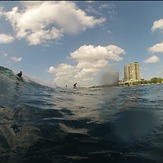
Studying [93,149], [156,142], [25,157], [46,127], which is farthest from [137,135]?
[25,157]

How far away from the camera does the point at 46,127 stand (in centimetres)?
1171

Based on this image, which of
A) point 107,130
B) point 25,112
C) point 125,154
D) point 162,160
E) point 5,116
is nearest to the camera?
point 162,160

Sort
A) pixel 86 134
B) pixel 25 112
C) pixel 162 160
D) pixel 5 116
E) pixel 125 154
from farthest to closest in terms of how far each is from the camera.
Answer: pixel 25 112, pixel 5 116, pixel 86 134, pixel 125 154, pixel 162 160

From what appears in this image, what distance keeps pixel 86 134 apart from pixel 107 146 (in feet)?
5.31

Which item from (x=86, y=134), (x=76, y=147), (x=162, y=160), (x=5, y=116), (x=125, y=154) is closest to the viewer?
(x=162, y=160)

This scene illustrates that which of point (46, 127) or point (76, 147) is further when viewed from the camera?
point (46, 127)

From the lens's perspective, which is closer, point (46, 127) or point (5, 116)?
point (46, 127)

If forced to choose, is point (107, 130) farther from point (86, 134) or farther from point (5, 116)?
point (5, 116)

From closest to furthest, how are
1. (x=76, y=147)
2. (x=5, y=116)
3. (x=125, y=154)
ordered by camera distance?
(x=125, y=154)
(x=76, y=147)
(x=5, y=116)

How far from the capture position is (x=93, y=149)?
9117 mm

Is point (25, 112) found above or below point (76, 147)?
above

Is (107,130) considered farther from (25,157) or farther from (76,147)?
(25,157)

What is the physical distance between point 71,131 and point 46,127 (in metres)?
1.33

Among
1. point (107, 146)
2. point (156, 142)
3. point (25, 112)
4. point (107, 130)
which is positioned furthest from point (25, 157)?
point (25, 112)
